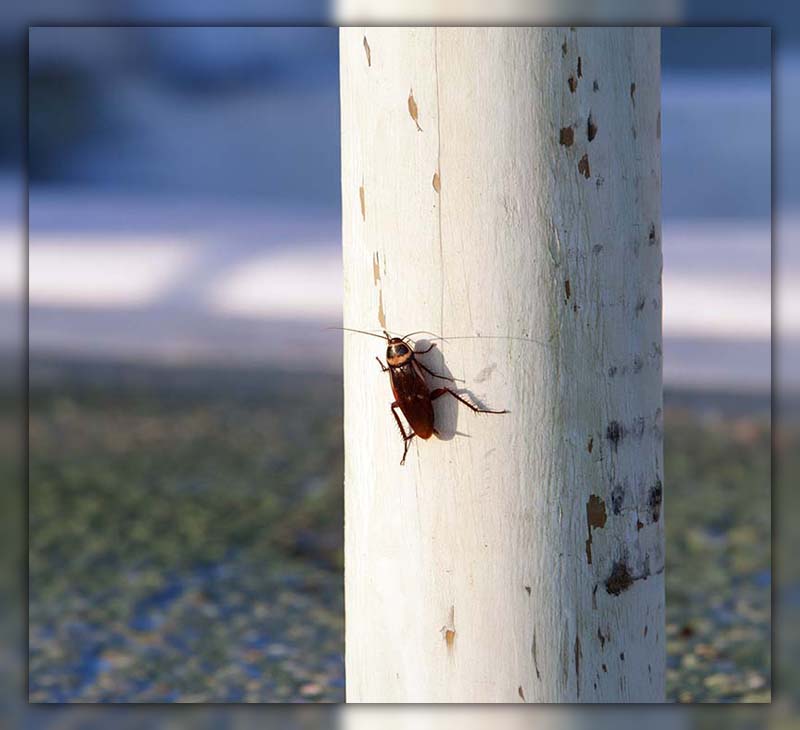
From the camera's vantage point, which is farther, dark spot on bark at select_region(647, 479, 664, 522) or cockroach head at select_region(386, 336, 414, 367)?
dark spot on bark at select_region(647, 479, 664, 522)

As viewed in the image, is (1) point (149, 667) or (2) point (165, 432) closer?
(1) point (149, 667)

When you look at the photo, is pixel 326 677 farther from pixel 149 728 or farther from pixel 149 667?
pixel 149 728

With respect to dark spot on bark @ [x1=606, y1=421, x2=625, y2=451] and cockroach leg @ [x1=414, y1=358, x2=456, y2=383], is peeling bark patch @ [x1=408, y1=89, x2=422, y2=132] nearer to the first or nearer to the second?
cockroach leg @ [x1=414, y1=358, x2=456, y2=383]

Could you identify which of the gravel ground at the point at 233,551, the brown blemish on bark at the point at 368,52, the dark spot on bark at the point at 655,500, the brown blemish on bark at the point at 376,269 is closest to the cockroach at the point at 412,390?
the brown blemish on bark at the point at 376,269

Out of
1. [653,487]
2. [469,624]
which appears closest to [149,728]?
[469,624]

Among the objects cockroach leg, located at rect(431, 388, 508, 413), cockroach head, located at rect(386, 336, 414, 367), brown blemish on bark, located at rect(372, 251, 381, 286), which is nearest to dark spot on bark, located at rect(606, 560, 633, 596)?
cockroach leg, located at rect(431, 388, 508, 413)

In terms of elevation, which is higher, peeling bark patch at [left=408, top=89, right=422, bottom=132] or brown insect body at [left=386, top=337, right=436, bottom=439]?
peeling bark patch at [left=408, top=89, right=422, bottom=132]
